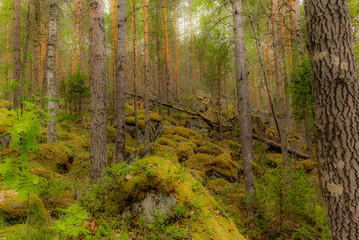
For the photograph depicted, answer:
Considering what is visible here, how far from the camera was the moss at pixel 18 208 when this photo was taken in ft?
11.1

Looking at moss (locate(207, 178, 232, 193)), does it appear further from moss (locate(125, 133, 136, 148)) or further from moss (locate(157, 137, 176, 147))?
moss (locate(125, 133, 136, 148))

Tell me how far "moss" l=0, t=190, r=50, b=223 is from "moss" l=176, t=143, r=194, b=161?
6530mm

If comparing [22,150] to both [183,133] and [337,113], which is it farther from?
[183,133]

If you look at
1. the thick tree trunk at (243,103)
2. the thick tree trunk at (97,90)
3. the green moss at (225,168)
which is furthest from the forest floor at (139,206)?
the green moss at (225,168)

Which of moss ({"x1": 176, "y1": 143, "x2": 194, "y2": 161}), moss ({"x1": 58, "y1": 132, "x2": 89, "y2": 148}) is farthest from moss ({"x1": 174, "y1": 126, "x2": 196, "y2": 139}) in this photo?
moss ({"x1": 58, "y1": 132, "x2": 89, "y2": 148})

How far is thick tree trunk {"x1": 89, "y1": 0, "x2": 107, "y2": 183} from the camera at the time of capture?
15.0 feet

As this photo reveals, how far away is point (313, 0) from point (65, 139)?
34.9ft

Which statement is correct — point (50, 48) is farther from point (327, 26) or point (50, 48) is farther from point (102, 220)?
point (327, 26)

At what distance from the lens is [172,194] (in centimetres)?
278

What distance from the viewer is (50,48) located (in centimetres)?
813

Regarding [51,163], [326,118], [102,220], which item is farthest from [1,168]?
[51,163]

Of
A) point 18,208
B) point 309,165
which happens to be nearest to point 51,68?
point 18,208

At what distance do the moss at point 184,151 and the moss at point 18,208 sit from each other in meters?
6.53

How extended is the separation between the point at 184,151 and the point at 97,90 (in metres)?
6.26
